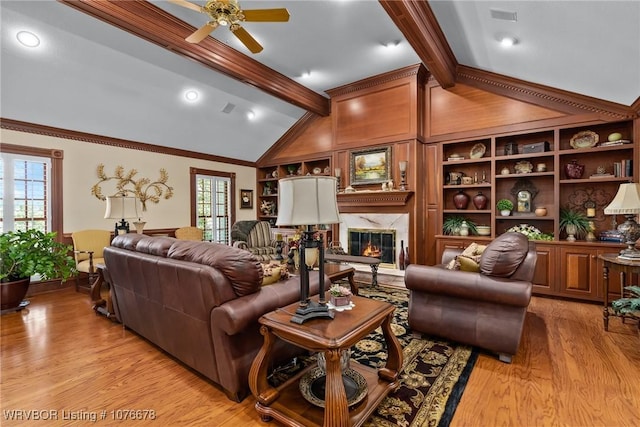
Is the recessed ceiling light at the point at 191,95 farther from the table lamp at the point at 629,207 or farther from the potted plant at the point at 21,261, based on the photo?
the table lamp at the point at 629,207

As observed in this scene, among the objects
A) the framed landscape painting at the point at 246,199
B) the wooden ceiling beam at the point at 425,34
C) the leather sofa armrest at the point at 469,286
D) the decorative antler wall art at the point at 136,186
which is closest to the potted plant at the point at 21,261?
the decorative antler wall art at the point at 136,186

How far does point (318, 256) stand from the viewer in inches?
72.5

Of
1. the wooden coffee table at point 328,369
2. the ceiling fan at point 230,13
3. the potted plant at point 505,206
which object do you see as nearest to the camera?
the wooden coffee table at point 328,369

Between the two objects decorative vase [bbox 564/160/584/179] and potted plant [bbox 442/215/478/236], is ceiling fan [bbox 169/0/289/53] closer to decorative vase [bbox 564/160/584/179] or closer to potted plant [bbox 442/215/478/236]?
potted plant [bbox 442/215/478/236]

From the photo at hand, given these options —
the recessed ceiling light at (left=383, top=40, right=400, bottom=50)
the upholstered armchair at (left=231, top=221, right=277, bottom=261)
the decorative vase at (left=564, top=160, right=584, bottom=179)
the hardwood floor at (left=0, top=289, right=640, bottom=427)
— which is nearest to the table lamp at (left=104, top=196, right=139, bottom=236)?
the hardwood floor at (left=0, top=289, right=640, bottom=427)

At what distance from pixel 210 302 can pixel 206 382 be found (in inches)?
28.7

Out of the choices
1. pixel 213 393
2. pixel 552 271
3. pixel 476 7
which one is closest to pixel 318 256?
pixel 213 393

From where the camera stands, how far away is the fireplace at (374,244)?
17.3 feet

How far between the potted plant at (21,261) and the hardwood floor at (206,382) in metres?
0.74

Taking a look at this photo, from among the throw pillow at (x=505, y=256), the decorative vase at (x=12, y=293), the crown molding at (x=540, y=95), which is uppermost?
the crown molding at (x=540, y=95)

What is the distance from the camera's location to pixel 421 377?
214 cm

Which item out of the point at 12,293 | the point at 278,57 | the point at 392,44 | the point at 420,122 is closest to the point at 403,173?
the point at 420,122

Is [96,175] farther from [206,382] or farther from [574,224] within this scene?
[574,224]

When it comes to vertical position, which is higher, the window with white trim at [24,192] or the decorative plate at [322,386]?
the window with white trim at [24,192]
